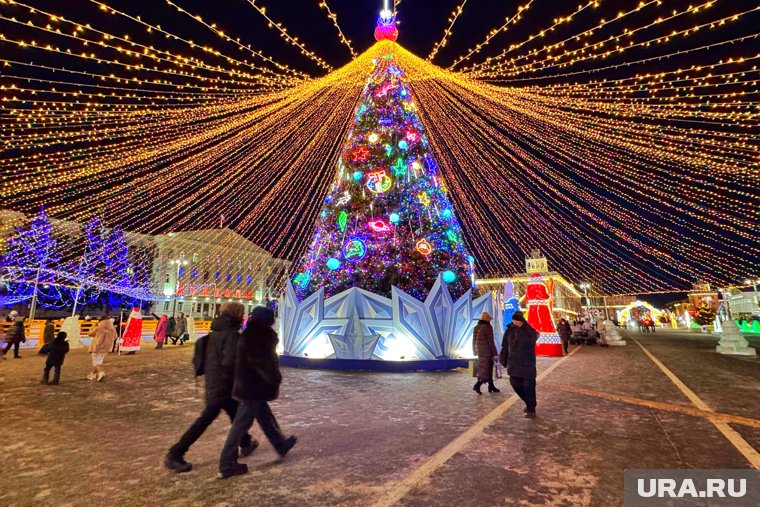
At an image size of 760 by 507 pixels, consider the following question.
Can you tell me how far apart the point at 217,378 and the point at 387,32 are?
11.6 meters

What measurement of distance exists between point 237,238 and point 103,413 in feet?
165

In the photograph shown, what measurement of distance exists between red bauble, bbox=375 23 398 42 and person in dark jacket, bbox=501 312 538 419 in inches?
384

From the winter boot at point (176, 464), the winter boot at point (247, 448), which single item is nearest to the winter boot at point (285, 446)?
the winter boot at point (247, 448)

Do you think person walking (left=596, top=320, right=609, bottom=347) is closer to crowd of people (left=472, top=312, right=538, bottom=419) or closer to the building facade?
crowd of people (left=472, top=312, right=538, bottom=419)

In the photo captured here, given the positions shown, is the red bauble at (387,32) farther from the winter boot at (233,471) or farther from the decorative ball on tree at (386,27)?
the winter boot at (233,471)

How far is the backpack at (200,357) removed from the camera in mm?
3622

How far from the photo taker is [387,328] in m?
10.0

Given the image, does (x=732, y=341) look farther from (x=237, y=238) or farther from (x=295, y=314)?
(x=237, y=238)

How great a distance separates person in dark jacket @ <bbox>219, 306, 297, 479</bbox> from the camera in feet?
10.5

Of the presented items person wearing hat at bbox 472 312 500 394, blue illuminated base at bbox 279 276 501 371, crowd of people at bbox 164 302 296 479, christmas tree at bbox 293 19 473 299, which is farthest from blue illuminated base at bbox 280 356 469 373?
crowd of people at bbox 164 302 296 479

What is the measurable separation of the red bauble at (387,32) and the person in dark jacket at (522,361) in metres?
9.76

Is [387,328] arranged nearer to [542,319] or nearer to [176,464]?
[176,464]

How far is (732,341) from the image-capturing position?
48.0 feet
